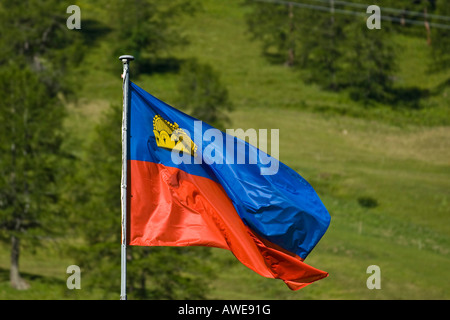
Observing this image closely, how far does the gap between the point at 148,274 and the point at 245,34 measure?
247ft

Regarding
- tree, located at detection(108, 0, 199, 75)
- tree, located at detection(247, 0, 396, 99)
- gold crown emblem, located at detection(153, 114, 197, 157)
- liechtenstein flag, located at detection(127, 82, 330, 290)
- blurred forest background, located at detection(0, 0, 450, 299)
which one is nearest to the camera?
liechtenstein flag, located at detection(127, 82, 330, 290)

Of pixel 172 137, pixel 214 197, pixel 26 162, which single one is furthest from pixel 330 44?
pixel 214 197

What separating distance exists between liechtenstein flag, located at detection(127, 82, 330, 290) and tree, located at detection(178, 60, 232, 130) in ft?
141

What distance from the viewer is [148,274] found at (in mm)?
33250

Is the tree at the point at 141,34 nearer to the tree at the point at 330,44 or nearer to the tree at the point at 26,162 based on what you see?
the tree at the point at 330,44

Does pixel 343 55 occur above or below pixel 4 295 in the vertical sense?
above

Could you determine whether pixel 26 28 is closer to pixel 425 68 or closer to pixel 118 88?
pixel 118 88

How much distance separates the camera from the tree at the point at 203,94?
56.2 meters

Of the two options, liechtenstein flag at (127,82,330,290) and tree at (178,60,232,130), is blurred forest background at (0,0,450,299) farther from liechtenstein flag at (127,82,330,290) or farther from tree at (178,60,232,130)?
liechtenstein flag at (127,82,330,290)

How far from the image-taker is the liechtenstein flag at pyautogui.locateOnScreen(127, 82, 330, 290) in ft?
39.2

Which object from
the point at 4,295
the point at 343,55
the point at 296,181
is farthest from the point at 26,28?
the point at 296,181

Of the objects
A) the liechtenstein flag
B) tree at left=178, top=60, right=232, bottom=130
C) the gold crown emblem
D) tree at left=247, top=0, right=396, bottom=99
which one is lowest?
the liechtenstein flag

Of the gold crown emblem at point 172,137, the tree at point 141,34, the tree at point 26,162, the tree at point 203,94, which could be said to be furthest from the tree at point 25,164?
the tree at point 141,34

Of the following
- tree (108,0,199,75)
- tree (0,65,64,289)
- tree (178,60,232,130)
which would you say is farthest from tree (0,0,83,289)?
tree (108,0,199,75)
